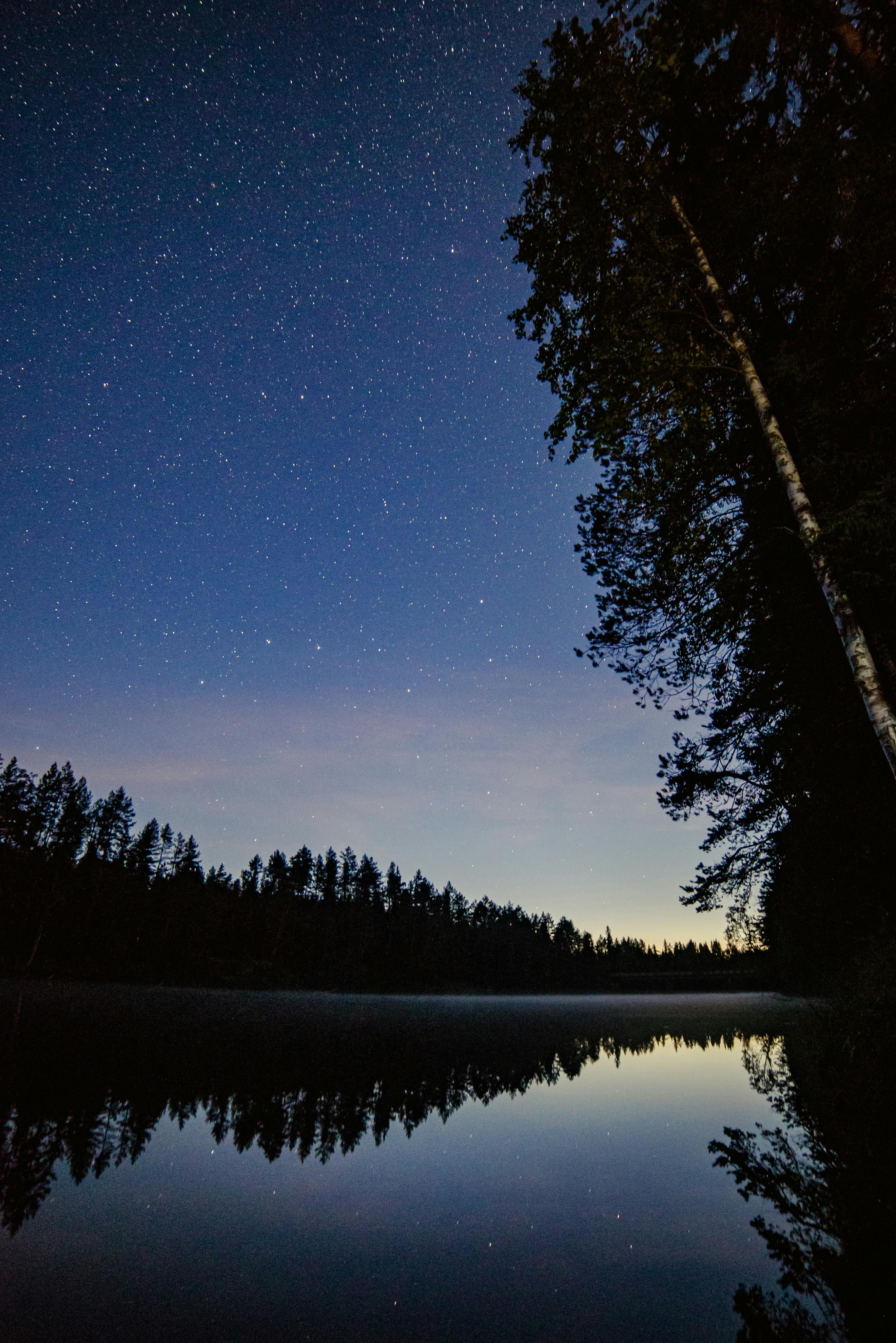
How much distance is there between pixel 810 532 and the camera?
7.73 metres

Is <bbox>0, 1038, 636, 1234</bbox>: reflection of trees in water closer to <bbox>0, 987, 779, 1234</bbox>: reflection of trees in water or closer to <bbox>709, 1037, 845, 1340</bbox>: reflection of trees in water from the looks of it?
<bbox>0, 987, 779, 1234</bbox>: reflection of trees in water

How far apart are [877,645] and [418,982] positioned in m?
109

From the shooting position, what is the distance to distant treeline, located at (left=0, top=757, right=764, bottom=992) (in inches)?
2213

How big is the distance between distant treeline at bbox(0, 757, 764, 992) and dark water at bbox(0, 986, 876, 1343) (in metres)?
12.7

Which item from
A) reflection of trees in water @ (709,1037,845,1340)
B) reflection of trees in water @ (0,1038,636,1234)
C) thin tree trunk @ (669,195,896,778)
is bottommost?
reflection of trees in water @ (709,1037,845,1340)

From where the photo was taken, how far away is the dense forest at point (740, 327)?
8.60 meters

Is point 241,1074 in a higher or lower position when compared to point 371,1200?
higher

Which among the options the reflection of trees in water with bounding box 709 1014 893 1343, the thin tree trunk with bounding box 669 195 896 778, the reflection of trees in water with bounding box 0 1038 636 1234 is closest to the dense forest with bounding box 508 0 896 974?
the thin tree trunk with bounding box 669 195 896 778

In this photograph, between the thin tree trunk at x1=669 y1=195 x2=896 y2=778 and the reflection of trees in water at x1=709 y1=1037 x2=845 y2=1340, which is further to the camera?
the thin tree trunk at x1=669 y1=195 x2=896 y2=778

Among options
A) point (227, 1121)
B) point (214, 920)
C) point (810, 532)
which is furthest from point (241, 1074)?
point (214, 920)

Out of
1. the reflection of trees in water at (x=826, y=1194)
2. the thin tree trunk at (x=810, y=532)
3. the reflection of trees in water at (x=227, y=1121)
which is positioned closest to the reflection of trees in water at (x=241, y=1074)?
the reflection of trees in water at (x=227, y=1121)

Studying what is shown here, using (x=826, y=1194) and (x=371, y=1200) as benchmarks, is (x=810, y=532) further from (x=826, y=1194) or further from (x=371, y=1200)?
(x=371, y=1200)

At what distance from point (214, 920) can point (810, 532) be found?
8442cm

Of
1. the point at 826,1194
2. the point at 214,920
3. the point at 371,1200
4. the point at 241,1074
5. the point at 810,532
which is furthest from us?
the point at 214,920
